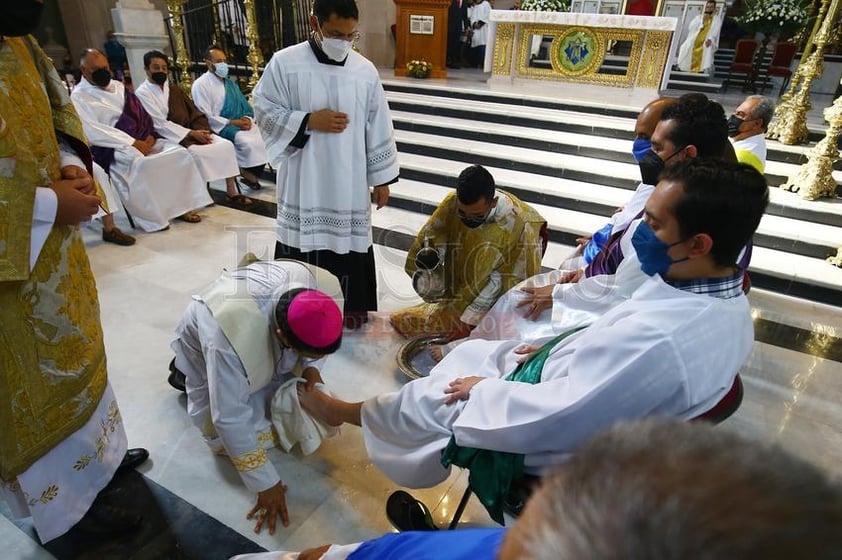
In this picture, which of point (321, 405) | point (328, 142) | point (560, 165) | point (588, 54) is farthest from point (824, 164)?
point (321, 405)

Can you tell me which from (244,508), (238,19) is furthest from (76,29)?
(244,508)

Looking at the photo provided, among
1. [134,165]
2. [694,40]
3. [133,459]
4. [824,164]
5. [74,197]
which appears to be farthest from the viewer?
[694,40]

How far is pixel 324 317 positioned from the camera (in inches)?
60.4

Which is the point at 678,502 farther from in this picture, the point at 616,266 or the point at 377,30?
the point at 377,30

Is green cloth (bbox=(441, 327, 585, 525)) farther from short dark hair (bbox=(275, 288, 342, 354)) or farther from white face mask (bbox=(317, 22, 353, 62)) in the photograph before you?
white face mask (bbox=(317, 22, 353, 62))

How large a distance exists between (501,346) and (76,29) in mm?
12488

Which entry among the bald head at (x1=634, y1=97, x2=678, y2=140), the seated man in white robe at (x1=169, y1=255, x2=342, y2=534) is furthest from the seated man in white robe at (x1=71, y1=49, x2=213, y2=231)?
the bald head at (x1=634, y1=97, x2=678, y2=140)

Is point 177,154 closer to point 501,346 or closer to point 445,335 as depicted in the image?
point 445,335

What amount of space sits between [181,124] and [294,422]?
431 centimetres

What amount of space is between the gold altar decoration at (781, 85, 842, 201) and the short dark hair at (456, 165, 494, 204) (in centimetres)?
416

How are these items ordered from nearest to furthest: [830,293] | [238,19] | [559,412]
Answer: [559,412] < [830,293] < [238,19]

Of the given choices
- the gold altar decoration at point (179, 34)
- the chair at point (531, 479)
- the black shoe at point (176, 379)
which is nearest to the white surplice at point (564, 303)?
the chair at point (531, 479)

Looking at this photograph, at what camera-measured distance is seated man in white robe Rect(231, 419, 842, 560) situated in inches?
14.2

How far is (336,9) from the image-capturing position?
242cm
